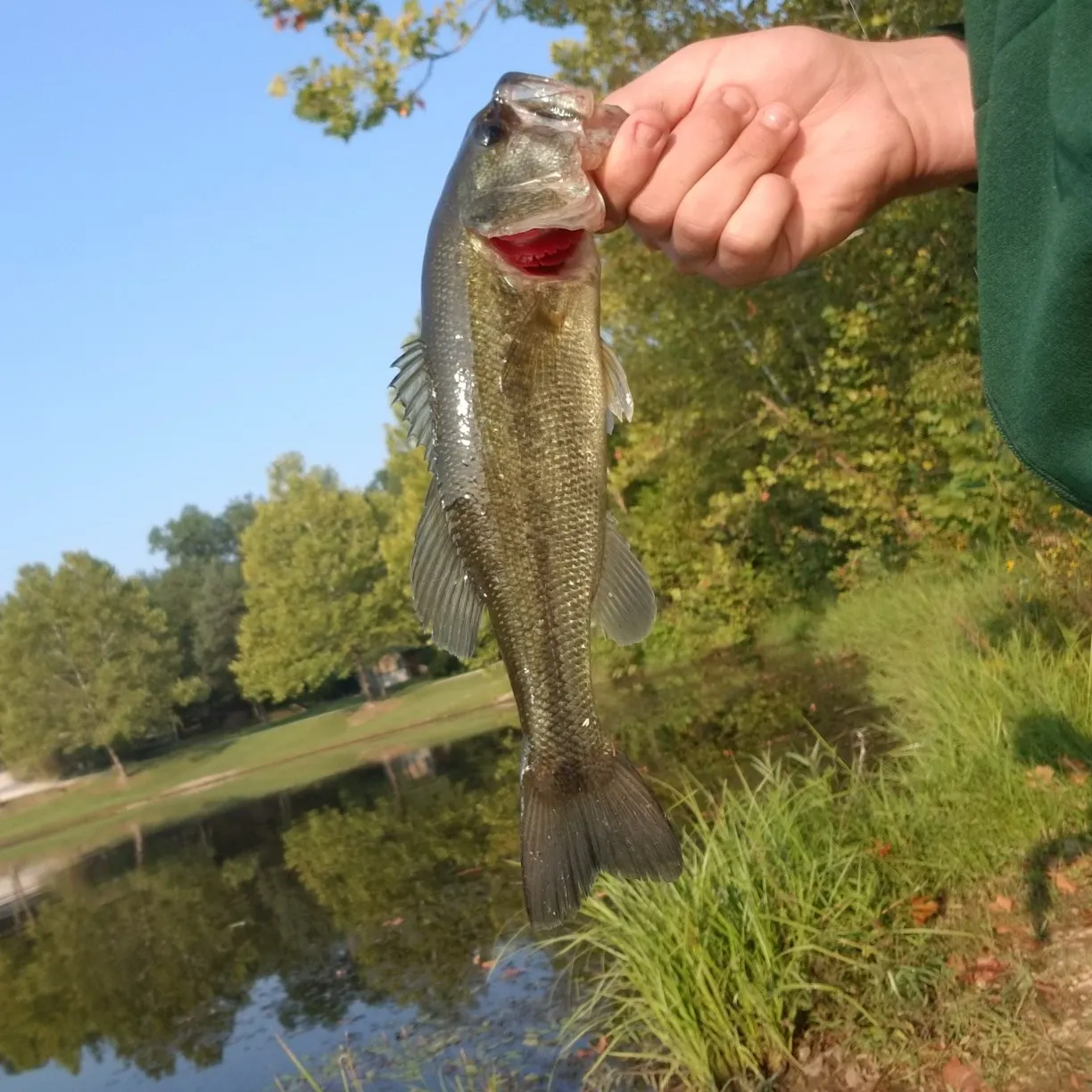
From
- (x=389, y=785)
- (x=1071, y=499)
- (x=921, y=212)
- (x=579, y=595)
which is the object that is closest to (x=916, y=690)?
(x=921, y=212)

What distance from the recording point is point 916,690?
7387 mm

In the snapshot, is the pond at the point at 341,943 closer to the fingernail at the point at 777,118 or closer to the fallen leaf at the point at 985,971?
the fallen leaf at the point at 985,971

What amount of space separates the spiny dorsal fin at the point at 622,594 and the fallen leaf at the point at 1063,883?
12.2 ft

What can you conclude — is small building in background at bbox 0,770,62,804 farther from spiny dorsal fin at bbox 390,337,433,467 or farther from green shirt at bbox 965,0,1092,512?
green shirt at bbox 965,0,1092,512

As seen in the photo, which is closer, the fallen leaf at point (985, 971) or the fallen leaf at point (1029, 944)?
the fallen leaf at point (985, 971)

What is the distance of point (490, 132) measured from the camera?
2.20 metres

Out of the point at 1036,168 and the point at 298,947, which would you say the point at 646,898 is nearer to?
the point at 1036,168

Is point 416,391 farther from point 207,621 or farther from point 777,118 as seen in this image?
point 207,621

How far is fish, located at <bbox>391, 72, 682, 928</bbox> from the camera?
2.16 m

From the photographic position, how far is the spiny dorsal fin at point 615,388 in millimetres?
2318

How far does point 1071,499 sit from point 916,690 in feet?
21.1

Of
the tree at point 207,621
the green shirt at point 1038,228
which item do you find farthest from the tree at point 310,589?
the green shirt at point 1038,228

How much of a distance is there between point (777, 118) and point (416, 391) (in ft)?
2.89

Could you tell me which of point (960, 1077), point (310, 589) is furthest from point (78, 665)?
point (960, 1077)
